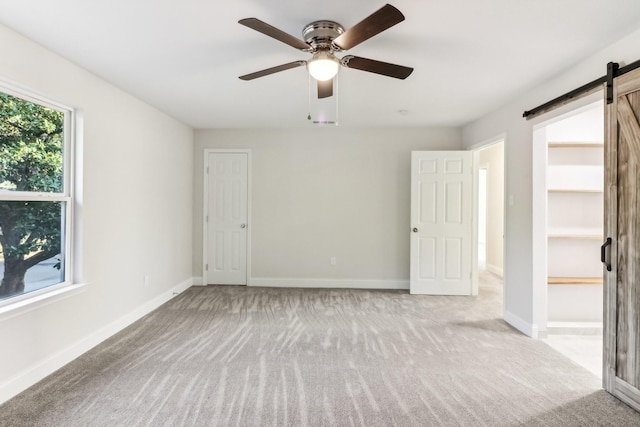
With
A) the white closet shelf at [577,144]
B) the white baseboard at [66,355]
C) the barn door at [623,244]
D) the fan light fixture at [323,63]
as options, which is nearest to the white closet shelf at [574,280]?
the barn door at [623,244]

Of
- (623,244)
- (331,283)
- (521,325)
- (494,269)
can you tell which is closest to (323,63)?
(623,244)

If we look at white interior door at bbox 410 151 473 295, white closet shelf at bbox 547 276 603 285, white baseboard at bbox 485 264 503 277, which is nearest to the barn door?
white closet shelf at bbox 547 276 603 285

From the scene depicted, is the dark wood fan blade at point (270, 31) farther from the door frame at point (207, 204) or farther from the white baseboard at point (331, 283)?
the white baseboard at point (331, 283)

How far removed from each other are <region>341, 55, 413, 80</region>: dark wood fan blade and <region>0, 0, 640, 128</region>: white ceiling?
0.76 feet

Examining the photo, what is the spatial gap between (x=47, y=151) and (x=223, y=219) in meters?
2.71

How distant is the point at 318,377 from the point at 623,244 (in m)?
2.31

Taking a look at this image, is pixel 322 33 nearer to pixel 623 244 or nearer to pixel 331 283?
pixel 623 244

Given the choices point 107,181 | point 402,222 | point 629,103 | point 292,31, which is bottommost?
point 402,222

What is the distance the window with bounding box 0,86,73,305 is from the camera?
7.55 feet

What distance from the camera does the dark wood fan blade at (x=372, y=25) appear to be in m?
1.57

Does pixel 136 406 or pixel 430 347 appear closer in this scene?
pixel 136 406

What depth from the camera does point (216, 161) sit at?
17.0 feet

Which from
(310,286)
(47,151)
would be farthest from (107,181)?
(310,286)

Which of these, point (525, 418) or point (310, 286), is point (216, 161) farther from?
point (525, 418)
